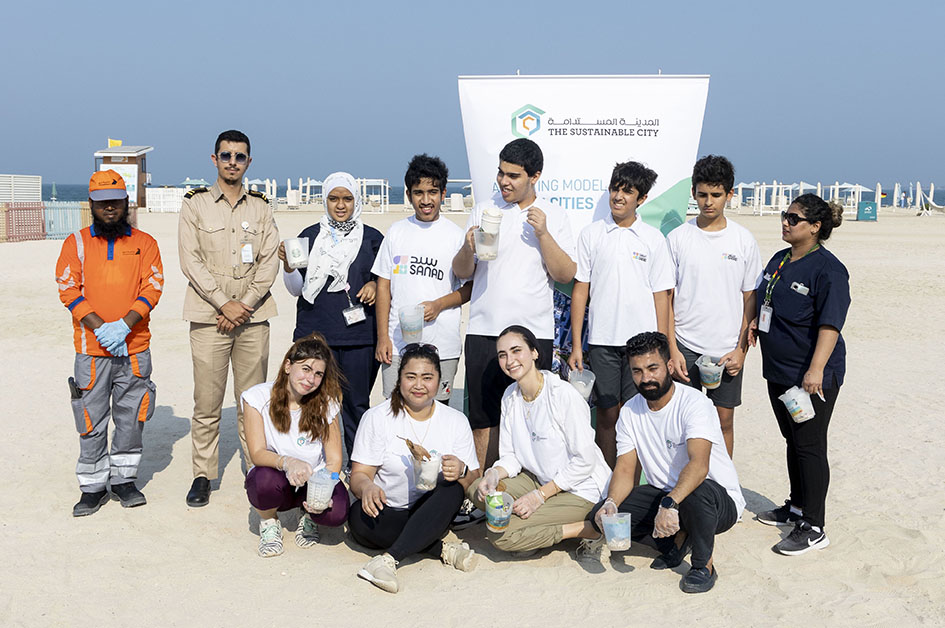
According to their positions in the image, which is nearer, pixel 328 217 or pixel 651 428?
pixel 651 428

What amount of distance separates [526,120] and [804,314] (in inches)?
95.2

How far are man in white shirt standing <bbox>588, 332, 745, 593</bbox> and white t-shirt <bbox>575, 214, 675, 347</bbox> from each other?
0.51m

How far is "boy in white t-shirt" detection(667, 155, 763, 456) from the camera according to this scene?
15.3 feet

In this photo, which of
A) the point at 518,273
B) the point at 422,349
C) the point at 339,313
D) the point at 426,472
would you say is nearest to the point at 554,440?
the point at 426,472

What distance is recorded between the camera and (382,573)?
3930 mm

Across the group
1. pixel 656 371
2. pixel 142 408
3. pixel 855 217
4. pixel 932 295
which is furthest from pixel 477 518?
pixel 855 217

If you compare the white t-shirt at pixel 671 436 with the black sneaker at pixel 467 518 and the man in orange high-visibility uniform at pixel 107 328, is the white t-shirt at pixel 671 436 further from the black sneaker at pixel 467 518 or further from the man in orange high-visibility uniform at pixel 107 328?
the man in orange high-visibility uniform at pixel 107 328

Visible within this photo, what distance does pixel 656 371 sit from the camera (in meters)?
4.04

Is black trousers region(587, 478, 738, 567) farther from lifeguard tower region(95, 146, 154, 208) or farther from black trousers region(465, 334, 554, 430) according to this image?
lifeguard tower region(95, 146, 154, 208)

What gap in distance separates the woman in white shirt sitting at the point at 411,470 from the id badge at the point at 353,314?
28.3 inches

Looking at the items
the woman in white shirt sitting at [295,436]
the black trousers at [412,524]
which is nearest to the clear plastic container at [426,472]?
the black trousers at [412,524]

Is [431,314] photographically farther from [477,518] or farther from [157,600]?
[157,600]

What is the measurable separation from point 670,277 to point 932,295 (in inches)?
471

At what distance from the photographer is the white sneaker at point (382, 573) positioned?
3.89 m
